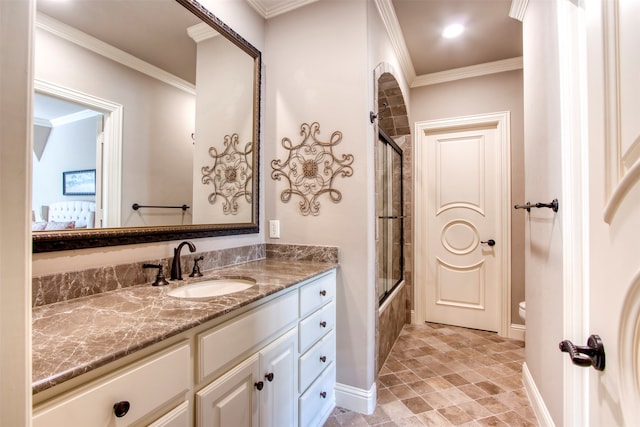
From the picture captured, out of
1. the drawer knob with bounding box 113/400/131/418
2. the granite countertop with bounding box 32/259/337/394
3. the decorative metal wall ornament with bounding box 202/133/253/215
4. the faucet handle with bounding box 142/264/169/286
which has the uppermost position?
the decorative metal wall ornament with bounding box 202/133/253/215

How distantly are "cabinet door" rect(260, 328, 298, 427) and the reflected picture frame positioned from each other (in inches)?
37.3

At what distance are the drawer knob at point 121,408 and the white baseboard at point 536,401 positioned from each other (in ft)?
6.36

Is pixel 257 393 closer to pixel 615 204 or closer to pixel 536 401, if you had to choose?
pixel 615 204

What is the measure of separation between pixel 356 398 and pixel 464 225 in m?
2.16

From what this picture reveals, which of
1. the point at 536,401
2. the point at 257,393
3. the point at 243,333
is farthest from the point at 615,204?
the point at 536,401

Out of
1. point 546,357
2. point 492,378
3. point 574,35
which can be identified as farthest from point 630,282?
point 492,378

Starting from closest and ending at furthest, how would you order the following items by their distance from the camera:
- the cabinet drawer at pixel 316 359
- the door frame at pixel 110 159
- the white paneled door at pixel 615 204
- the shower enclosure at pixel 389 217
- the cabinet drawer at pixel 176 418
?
1. the white paneled door at pixel 615 204
2. the cabinet drawer at pixel 176 418
3. the door frame at pixel 110 159
4. the cabinet drawer at pixel 316 359
5. the shower enclosure at pixel 389 217

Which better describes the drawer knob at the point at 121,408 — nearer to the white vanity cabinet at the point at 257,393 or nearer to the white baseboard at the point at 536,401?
the white vanity cabinet at the point at 257,393

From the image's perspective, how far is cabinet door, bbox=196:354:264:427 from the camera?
3.05 feet

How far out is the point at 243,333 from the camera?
1099 mm

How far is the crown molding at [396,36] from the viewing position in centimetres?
209

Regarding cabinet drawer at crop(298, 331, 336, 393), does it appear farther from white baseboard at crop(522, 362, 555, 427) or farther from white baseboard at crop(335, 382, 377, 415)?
white baseboard at crop(522, 362, 555, 427)

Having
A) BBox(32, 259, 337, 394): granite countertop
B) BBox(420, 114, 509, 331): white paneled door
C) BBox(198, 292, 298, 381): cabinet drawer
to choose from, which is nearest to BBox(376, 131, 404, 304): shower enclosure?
BBox(420, 114, 509, 331): white paneled door

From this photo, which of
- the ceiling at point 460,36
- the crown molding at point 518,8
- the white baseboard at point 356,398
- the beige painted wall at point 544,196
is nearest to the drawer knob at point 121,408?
the white baseboard at point 356,398
